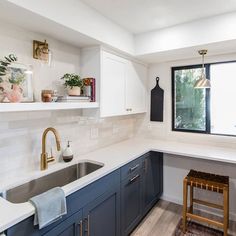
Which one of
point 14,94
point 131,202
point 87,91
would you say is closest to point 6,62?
point 14,94

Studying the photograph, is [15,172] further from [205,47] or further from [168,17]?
[205,47]

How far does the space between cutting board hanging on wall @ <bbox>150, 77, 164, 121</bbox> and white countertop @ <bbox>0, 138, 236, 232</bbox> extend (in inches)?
15.3

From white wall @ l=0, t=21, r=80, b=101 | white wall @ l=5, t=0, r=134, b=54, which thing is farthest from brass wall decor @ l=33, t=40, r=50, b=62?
white wall @ l=5, t=0, r=134, b=54

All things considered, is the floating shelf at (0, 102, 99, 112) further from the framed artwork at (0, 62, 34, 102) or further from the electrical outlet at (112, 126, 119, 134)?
the electrical outlet at (112, 126, 119, 134)

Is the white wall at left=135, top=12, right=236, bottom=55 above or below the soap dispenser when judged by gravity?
above

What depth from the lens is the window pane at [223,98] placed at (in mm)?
2600

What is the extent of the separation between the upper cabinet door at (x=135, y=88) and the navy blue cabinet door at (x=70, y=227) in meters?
1.50

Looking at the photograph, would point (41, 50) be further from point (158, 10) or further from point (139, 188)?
point (139, 188)

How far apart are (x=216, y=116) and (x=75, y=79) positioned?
1968 mm

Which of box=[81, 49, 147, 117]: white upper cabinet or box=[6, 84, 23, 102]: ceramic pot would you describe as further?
box=[81, 49, 147, 117]: white upper cabinet

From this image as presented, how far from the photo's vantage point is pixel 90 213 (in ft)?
5.19

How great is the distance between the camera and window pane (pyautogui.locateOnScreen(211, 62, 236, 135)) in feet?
8.53

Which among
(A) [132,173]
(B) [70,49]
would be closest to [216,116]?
(A) [132,173]

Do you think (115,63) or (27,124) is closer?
(27,124)
